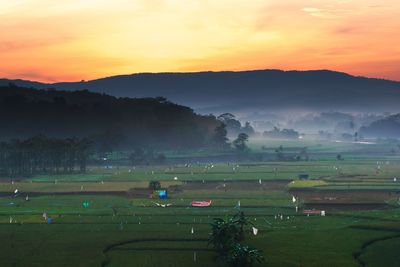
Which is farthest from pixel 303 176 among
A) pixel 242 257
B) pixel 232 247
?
pixel 242 257

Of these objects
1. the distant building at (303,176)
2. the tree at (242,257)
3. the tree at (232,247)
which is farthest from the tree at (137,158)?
the tree at (242,257)

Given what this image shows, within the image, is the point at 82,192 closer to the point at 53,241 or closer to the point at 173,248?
the point at 53,241

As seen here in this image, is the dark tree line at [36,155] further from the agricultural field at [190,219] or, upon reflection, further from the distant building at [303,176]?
the distant building at [303,176]

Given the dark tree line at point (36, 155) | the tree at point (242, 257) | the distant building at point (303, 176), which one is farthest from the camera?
the dark tree line at point (36, 155)

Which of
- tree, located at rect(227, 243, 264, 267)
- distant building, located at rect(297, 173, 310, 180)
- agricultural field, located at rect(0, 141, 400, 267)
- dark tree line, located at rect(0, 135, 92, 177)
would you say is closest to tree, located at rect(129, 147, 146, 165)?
dark tree line, located at rect(0, 135, 92, 177)

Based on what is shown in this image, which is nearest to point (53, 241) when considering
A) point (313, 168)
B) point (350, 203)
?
point (350, 203)

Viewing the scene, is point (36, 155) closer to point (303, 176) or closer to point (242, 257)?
point (303, 176)

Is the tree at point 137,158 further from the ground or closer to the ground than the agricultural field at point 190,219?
further from the ground

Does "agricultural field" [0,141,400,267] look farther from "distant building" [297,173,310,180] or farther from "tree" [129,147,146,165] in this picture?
"tree" [129,147,146,165]
